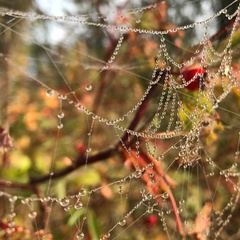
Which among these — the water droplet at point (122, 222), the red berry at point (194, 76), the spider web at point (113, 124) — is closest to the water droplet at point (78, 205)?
the spider web at point (113, 124)

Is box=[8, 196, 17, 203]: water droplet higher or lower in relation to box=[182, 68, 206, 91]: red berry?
lower

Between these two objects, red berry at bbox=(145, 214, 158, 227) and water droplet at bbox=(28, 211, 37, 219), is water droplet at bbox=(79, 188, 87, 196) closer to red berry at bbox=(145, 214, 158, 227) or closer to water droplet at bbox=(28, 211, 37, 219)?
water droplet at bbox=(28, 211, 37, 219)

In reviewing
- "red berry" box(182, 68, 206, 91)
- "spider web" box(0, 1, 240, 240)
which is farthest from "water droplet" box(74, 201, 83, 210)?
"red berry" box(182, 68, 206, 91)

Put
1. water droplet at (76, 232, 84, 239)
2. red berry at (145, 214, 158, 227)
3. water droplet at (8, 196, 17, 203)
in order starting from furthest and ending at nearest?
red berry at (145, 214, 158, 227), water droplet at (76, 232, 84, 239), water droplet at (8, 196, 17, 203)

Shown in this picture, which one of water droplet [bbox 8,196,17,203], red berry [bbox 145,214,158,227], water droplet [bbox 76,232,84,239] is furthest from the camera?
red berry [bbox 145,214,158,227]

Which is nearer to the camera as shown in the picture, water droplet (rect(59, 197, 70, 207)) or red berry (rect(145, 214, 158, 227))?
water droplet (rect(59, 197, 70, 207))

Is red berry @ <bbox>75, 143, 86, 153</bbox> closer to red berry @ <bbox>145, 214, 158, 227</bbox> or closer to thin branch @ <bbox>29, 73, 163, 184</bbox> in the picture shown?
thin branch @ <bbox>29, 73, 163, 184</bbox>

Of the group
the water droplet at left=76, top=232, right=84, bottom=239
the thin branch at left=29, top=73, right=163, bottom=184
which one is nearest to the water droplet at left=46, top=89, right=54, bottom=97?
the thin branch at left=29, top=73, right=163, bottom=184

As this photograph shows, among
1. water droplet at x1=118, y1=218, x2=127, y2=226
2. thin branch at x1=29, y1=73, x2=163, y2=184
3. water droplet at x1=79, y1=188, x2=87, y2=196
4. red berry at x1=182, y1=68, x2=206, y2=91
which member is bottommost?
water droplet at x1=118, y1=218, x2=127, y2=226

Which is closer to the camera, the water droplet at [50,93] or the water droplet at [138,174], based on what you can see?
the water droplet at [50,93]

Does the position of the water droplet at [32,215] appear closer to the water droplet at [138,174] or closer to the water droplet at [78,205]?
the water droplet at [78,205]

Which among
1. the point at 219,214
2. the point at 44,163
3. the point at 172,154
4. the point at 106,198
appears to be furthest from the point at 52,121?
the point at 219,214
